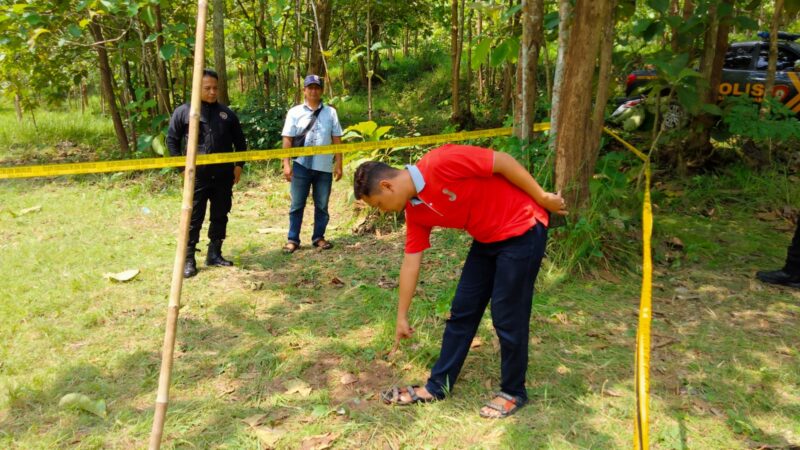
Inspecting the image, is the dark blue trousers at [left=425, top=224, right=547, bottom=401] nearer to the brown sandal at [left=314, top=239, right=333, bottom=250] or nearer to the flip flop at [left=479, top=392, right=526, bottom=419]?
the flip flop at [left=479, top=392, right=526, bottom=419]

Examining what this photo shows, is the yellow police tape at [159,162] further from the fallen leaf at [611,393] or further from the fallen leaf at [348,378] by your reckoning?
the fallen leaf at [611,393]

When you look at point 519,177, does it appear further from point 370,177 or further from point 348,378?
point 348,378

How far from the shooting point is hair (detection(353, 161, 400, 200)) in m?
2.48

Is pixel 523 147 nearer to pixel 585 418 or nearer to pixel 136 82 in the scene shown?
pixel 585 418

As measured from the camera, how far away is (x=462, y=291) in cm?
279

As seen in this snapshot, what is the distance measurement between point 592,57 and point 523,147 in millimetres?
1013

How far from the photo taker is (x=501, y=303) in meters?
2.65

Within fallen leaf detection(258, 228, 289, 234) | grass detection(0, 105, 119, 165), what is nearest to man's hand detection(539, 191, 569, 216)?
fallen leaf detection(258, 228, 289, 234)

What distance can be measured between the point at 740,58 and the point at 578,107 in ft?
20.0

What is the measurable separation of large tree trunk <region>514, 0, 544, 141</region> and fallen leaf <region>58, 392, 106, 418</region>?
3789mm

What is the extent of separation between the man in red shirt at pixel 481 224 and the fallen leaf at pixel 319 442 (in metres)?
0.61

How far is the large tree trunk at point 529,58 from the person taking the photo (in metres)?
4.81

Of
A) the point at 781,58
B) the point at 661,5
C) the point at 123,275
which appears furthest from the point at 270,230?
the point at 781,58

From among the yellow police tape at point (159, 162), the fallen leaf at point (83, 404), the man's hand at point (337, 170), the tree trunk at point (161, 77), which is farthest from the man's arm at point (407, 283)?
the tree trunk at point (161, 77)
